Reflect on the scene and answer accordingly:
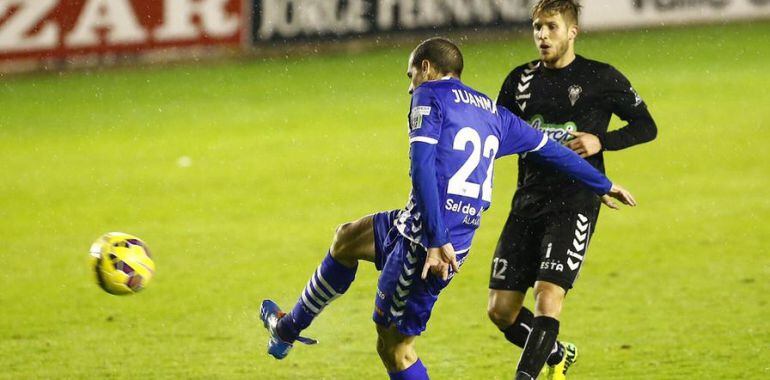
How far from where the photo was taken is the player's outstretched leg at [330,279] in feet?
22.0

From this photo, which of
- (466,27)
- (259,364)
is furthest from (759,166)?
(466,27)

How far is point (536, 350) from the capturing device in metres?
6.48

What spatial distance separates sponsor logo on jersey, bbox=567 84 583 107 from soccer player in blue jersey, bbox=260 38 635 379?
0.58 meters

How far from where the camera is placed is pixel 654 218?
462 inches

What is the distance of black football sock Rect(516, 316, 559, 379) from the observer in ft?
21.2

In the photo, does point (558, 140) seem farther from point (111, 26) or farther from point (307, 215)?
point (111, 26)

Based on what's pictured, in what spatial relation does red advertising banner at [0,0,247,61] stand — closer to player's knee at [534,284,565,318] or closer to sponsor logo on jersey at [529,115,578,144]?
sponsor logo on jersey at [529,115,578,144]

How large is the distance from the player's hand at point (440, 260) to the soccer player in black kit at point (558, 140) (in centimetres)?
92

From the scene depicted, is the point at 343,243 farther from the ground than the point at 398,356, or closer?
farther from the ground

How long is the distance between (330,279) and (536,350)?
114 centimetres

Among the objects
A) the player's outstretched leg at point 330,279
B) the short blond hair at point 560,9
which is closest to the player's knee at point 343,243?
the player's outstretched leg at point 330,279

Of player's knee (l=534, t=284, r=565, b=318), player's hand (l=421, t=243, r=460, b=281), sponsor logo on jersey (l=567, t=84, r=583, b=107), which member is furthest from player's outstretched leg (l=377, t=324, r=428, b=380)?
sponsor logo on jersey (l=567, t=84, r=583, b=107)

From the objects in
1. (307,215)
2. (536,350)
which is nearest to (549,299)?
(536,350)

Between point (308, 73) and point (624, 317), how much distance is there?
38.4 ft
